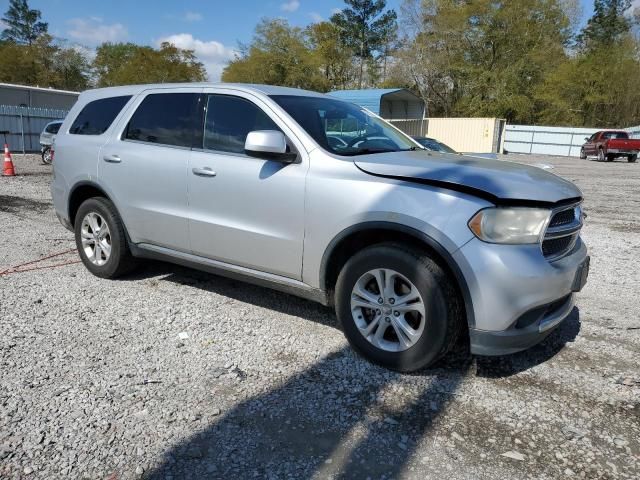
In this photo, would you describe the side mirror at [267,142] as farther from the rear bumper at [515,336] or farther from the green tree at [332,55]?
the green tree at [332,55]

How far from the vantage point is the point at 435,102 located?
50.5 metres

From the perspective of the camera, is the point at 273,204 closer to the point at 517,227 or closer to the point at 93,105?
the point at 517,227

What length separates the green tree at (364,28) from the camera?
200ft

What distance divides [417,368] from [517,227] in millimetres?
1048

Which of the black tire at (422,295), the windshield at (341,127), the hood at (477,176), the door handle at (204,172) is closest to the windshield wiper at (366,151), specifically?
the windshield at (341,127)

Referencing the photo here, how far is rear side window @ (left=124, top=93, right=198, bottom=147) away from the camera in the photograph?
437 centimetres

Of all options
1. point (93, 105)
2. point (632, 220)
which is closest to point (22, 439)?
point (93, 105)

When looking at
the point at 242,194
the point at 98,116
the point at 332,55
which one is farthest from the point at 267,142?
the point at 332,55

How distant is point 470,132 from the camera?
111 ft

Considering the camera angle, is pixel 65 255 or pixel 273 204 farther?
pixel 65 255

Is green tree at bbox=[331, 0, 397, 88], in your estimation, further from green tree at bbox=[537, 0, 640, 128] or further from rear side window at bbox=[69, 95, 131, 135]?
rear side window at bbox=[69, 95, 131, 135]

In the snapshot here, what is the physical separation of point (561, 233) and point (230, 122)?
2541mm

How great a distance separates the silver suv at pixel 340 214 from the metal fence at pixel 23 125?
68.4 feet

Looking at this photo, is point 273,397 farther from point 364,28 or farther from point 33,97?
point 364,28
